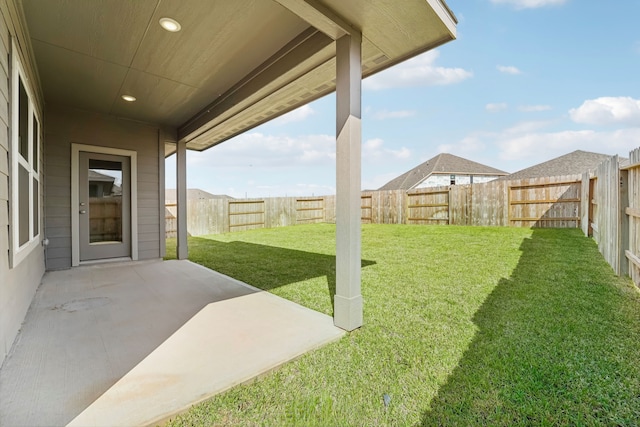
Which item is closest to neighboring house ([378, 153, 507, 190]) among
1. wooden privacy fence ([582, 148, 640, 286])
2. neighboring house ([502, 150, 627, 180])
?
neighboring house ([502, 150, 627, 180])

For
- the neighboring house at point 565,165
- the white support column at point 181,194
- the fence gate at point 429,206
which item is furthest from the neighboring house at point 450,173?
the white support column at point 181,194

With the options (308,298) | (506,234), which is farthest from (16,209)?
(506,234)

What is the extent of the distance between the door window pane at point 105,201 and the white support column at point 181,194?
0.97 m

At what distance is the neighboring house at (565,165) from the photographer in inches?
574

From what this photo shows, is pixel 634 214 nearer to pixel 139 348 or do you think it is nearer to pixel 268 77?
pixel 268 77

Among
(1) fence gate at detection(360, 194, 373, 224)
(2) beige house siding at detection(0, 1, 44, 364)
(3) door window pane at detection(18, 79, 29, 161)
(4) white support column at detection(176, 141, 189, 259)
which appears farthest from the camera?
(1) fence gate at detection(360, 194, 373, 224)

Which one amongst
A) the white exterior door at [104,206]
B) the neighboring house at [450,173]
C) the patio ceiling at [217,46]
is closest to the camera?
the patio ceiling at [217,46]

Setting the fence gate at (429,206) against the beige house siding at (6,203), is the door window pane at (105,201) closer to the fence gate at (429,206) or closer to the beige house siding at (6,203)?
the beige house siding at (6,203)

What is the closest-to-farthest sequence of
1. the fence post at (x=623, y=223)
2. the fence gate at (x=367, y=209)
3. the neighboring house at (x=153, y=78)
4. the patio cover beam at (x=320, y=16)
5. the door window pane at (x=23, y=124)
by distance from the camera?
the patio cover beam at (x=320, y=16) → the neighboring house at (x=153, y=78) → the door window pane at (x=23, y=124) → the fence post at (x=623, y=223) → the fence gate at (x=367, y=209)

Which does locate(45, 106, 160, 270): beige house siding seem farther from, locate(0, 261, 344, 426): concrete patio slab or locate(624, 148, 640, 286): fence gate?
locate(624, 148, 640, 286): fence gate

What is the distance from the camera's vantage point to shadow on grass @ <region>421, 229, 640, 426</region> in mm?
1370

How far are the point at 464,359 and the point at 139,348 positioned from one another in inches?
87.4

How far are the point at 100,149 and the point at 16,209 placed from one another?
11.0 feet

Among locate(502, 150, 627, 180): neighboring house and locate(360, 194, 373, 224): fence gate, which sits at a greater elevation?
locate(502, 150, 627, 180): neighboring house
